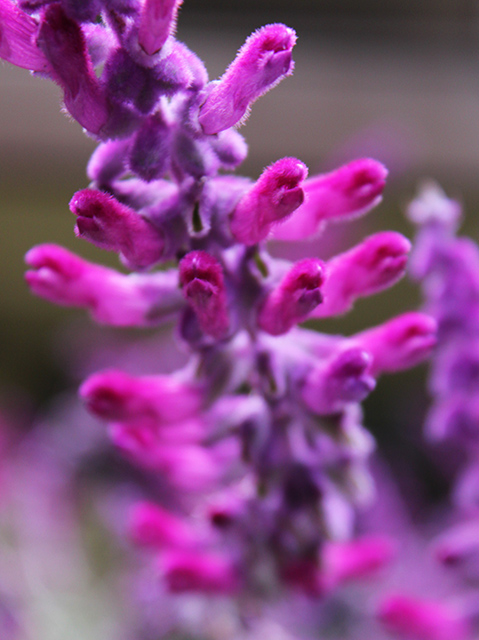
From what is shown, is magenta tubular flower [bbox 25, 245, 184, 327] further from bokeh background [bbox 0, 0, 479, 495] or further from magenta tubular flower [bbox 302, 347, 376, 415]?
bokeh background [bbox 0, 0, 479, 495]

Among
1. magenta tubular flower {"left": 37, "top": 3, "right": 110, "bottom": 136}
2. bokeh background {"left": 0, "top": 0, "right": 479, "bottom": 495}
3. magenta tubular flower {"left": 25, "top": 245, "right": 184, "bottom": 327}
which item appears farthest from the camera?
bokeh background {"left": 0, "top": 0, "right": 479, "bottom": 495}

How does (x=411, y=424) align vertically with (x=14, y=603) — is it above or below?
above

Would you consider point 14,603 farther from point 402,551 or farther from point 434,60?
point 434,60

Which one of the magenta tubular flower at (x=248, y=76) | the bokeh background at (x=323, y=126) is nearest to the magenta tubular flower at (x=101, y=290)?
the magenta tubular flower at (x=248, y=76)

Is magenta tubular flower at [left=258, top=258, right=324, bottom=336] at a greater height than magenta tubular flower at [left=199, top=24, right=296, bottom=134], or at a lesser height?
lesser

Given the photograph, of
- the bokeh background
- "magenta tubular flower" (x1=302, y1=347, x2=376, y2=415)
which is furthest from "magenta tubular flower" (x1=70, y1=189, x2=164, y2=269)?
the bokeh background

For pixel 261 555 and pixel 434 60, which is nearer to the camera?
pixel 261 555

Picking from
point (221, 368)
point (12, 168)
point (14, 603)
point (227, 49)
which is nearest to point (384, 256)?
point (221, 368)

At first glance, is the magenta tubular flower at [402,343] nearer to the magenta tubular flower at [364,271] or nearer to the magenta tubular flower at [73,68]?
the magenta tubular flower at [364,271]
